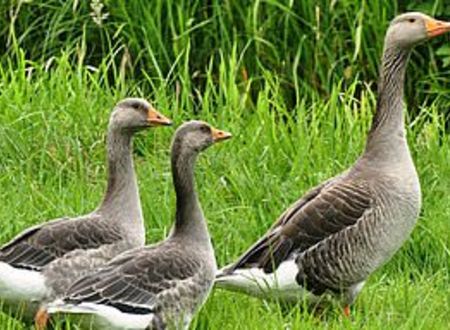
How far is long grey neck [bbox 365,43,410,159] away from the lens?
7957mm

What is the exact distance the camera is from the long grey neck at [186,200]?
724 cm

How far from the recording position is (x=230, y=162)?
29.7 ft

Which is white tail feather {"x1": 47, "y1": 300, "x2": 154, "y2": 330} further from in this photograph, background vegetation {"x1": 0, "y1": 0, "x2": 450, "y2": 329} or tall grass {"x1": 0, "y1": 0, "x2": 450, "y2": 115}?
tall grass {"x1": 0, "y1": 0, "x2": 450, "y2": 115}

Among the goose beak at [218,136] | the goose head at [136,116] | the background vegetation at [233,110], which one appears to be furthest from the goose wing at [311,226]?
the goose head at [136,116]

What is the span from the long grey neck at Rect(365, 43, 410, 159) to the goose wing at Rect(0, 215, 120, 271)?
1.41m

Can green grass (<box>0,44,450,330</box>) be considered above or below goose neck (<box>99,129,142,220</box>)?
below

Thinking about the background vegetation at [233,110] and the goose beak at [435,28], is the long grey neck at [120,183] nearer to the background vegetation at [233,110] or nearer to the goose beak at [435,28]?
the background vegetation at [233,110]

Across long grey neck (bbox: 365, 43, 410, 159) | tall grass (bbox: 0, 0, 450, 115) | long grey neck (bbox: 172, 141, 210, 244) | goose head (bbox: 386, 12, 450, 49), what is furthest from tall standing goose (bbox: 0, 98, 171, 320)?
tall grass (bbox: 0, 0, 450, 115)

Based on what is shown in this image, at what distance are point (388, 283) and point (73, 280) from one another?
5.79 ft

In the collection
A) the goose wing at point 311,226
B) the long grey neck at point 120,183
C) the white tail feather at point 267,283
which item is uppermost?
the long grey neck at point 120,183

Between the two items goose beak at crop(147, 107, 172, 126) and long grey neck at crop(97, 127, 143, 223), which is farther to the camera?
goose beak at crop(147, 107, 172, 126)

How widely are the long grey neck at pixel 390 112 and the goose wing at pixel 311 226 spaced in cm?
24

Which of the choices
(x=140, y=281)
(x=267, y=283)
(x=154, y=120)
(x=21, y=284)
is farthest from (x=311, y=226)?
(x=21, y=284)

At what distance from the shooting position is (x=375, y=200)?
776 cm
